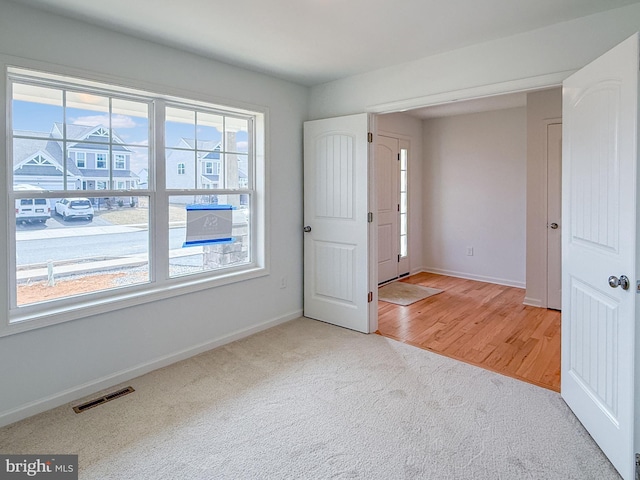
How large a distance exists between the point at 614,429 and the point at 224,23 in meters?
3.17

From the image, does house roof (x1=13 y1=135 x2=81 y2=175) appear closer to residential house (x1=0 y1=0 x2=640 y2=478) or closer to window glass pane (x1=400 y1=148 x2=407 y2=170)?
residential house (x1=0 y1=0 x2=640 y2=478)

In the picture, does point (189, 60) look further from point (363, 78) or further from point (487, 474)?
point (487, 474)

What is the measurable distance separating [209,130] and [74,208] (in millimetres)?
1276

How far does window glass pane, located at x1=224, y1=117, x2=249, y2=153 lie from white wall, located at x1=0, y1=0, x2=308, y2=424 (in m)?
0.21

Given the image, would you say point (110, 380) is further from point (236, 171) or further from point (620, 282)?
point (620, 282)

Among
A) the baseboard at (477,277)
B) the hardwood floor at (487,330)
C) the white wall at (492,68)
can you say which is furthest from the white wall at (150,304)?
the baseboard at (477,277)

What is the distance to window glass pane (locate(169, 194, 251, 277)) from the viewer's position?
10.7ft

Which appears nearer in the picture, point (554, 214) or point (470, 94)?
point (470, 94)

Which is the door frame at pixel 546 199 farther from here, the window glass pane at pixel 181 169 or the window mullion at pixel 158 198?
the window mullion at pixel 158 198

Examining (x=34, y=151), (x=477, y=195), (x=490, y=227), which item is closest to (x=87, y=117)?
(x=34, y=151)

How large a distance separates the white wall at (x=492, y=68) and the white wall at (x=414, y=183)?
90.8 inches

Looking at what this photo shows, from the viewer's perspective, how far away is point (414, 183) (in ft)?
20.6

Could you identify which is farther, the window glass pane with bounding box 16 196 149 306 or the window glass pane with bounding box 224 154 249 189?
the window glass pane with bounding box 224 154 249 189

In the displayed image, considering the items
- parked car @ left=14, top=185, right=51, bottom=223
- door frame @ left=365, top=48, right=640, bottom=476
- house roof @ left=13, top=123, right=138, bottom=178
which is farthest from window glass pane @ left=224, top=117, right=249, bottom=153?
parked car @ left=14, top=185, right=51, bottom=223
